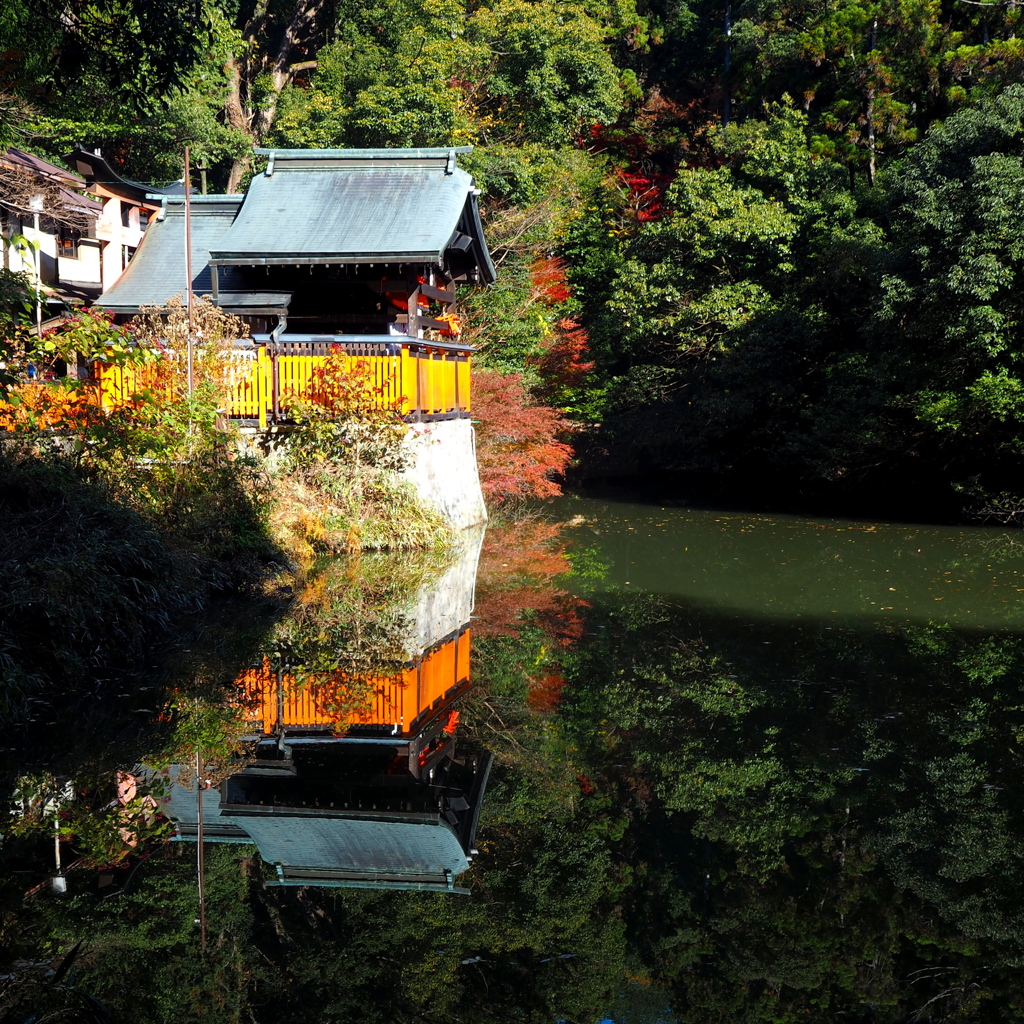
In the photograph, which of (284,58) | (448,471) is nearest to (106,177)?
(284,58)

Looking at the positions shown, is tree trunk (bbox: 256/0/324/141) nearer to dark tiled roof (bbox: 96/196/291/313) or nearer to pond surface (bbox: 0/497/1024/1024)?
dark tiled roof (bbox: 96/196/291/313)

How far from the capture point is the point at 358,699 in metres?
7.80

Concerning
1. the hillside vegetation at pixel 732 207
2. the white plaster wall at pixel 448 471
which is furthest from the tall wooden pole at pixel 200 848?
the hillside vegetation at pixel 732 207

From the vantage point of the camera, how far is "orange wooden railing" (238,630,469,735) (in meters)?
7.23

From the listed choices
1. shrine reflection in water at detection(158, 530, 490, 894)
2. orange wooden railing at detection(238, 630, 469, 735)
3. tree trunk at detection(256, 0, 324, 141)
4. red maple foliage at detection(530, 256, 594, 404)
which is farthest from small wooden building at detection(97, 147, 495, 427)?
tree trunk at detection(256, 0, 324, 141)

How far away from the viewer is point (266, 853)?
5.08 m

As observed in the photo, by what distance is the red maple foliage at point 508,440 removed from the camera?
22234 millimetres

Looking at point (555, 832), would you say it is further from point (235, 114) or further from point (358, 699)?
point (235, 114)

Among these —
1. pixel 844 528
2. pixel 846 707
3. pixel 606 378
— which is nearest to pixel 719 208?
pixel 606 378

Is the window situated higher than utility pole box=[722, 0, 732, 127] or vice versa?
utility pole box=[722, 0, 732, 127]

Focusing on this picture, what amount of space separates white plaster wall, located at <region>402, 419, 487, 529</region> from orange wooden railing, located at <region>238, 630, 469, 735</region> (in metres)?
Result: 6.92

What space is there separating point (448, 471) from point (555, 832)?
12.2 meters

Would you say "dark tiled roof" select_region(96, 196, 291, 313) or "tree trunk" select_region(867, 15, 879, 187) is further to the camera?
"tree trunk" select_region(867, 15, 879, 187)

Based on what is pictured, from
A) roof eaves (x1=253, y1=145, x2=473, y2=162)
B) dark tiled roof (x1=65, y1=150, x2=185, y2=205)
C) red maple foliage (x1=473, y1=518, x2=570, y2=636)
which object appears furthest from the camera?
dark tiled roof (x1=65, y1=150, x2=185, y2=205)
